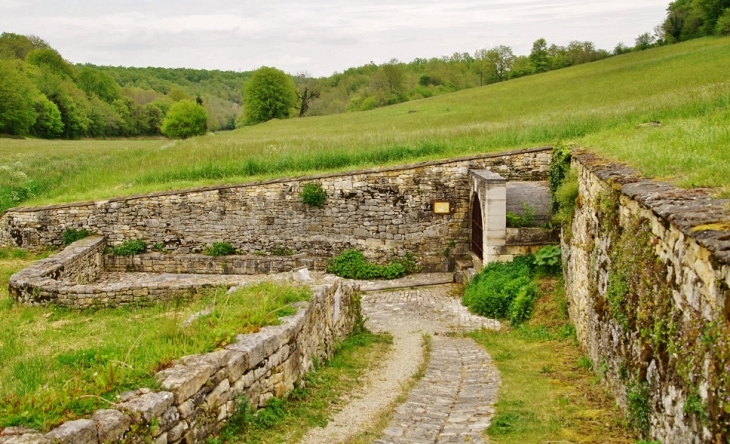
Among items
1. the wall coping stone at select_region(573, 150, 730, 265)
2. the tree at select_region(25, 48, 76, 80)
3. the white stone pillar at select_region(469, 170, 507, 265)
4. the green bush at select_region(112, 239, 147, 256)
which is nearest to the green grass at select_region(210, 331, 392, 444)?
the wall coping stone at select_region(573, 150, 730, 265)

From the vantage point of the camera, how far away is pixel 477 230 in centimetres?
1828

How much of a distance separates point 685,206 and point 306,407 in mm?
4303

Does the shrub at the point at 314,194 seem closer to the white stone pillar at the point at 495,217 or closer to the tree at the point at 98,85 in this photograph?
the white stone pillar at the point at 495,217

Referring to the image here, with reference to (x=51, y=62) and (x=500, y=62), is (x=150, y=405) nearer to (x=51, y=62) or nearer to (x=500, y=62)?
(x=500, y=62)

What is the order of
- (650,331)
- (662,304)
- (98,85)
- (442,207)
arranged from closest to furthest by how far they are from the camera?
(662,304) → (650,331) → (442,207) → (98,85)

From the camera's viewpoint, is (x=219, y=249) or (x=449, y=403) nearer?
(x=449, y=403)

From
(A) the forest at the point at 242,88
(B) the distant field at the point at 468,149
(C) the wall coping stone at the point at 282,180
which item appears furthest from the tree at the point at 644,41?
(C) the wall coping stone at the point at 282,180

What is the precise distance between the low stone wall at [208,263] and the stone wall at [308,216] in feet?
1.21

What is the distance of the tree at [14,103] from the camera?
185 ft

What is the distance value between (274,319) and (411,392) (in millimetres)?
2085

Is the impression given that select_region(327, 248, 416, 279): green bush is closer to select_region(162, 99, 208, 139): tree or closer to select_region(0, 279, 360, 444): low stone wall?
select_region(0, 279, 360, 444): low stone wall

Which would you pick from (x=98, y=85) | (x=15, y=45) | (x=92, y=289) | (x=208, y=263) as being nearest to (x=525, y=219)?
(x=208, y=263)

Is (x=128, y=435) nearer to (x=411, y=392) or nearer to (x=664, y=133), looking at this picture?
(x=411, y=392)

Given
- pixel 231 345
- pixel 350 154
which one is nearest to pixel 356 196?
pixel 350 154
